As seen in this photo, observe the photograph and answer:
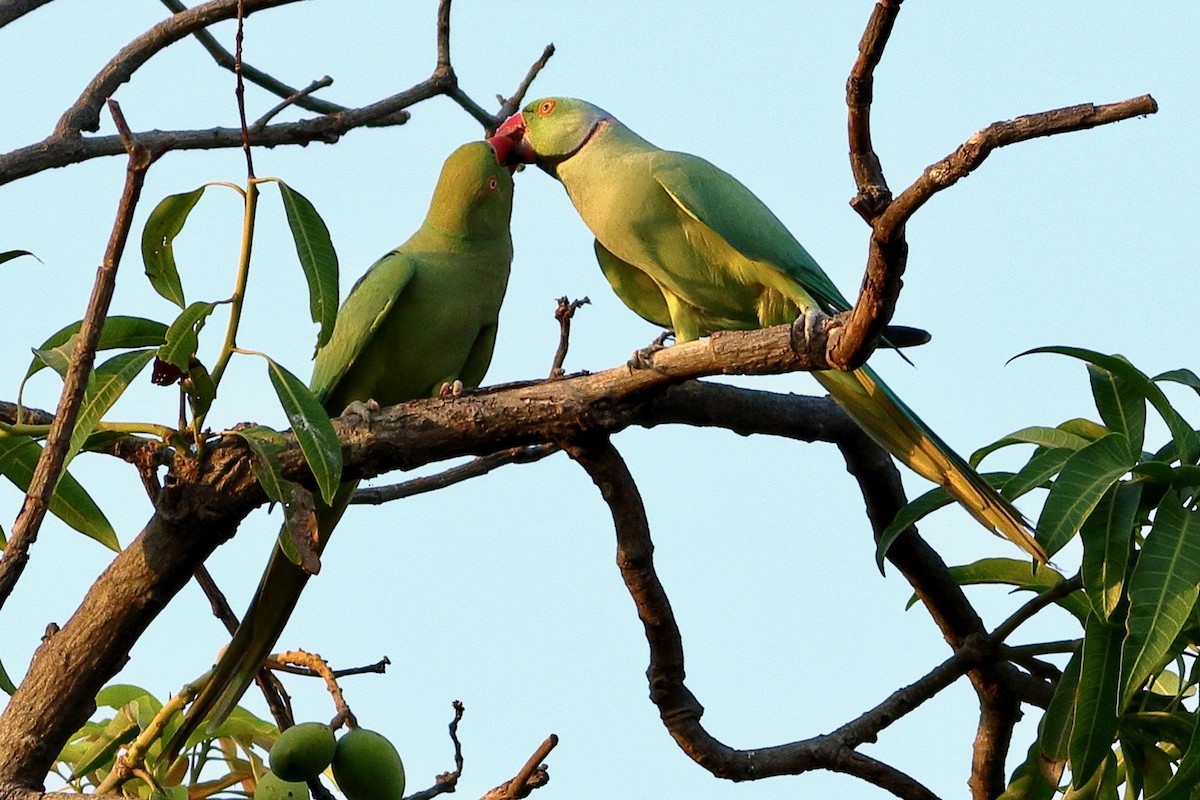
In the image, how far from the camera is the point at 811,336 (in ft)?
7.23

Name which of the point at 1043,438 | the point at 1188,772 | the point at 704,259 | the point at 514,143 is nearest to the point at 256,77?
the point at 514,143

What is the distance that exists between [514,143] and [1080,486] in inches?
85.7

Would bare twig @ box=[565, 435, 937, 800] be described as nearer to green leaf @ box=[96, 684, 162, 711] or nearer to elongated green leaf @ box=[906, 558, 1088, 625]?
elongated green leaf @ box=[906, 558, 1088, 625]

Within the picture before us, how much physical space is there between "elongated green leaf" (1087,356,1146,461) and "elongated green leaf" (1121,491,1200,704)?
0.20m

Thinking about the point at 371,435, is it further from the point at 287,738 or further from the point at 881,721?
the point at 881,721

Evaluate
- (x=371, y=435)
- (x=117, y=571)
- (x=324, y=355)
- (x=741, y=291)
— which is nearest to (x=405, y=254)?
(x=324, y=355)

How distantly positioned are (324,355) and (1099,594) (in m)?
2.07

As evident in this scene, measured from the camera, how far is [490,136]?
3893mm

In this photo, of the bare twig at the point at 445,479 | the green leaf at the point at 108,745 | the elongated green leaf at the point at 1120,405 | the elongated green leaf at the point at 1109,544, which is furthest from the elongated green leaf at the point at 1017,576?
the green leaf at the point at 108,745

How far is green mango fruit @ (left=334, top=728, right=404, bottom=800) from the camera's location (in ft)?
7.30

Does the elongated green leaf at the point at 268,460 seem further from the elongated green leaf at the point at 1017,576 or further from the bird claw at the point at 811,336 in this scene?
the elongated green leaf at the point at 1017,576

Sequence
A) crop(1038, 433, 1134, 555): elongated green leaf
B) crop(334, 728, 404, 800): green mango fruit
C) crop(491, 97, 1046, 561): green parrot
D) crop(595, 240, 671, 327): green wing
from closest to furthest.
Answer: crop(334, 728, 404, 800): green mango fruit
crop(1038, 433, 1134, 555): elongated green leaf
crop(491, 97, 1046, 561): green parrot
crop(595, 240, 671, 327): green wing

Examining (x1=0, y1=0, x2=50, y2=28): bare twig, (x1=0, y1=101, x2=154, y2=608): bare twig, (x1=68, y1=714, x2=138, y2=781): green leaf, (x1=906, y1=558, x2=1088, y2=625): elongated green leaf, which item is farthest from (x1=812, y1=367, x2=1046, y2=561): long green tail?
(x1=0, y1=0, x2=50, y2=28): bare twig

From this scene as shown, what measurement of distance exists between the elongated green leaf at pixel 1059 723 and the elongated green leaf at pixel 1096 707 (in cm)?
12
